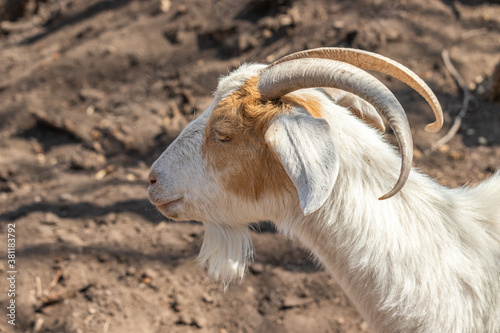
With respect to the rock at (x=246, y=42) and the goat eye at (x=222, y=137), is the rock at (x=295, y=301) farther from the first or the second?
the rock at (x=246, y=42)

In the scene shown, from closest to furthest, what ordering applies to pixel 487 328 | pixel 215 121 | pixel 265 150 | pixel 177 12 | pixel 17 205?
pixel 487 328 < pixel 265 150 < pixel 215 121 < pixel 17 205 < pixel 177 12

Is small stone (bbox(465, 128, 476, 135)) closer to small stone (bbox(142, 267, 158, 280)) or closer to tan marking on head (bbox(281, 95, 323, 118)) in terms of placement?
tan marking on head (bbox(281, 95, 323, 118))

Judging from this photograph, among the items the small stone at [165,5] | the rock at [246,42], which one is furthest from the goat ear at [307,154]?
the small stone at [165,5]

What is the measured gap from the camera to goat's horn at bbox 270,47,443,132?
2020 mm

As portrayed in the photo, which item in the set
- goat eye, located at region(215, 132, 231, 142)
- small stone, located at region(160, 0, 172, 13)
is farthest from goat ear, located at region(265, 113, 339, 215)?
small stone, located at region(160, 0, 172, 13)

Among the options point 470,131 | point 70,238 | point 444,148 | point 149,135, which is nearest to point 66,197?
point 70,238

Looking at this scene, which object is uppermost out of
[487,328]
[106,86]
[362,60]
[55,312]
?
[362,60]

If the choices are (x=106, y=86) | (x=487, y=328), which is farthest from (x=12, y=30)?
(x=487, y=328)

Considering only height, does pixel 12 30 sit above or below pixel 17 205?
above

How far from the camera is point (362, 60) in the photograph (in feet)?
7.07

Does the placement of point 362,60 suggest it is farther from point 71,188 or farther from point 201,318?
point 71,188

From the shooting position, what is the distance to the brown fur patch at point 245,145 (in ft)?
7.34

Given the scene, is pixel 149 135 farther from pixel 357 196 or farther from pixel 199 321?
pixel 357 196

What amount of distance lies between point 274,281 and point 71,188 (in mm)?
2337
